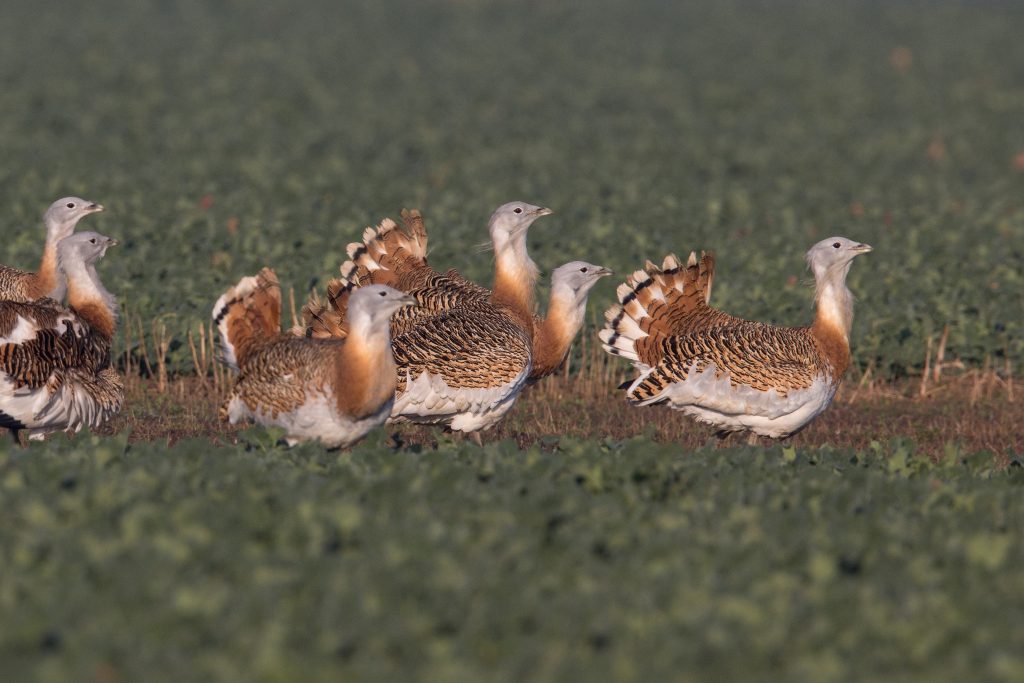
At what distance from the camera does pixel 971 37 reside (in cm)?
4325

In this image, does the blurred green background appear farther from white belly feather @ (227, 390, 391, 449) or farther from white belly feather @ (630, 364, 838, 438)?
white belly feather @ (227, 390, 391, 449)

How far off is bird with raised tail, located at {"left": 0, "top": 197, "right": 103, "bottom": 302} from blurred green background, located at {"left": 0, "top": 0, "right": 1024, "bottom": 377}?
1.81 meters

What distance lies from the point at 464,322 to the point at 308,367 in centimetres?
136

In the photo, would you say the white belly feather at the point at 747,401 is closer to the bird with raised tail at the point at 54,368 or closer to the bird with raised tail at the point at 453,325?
the bird with raised tail at the point at 453,325

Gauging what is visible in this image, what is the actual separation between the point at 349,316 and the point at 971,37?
3921cm

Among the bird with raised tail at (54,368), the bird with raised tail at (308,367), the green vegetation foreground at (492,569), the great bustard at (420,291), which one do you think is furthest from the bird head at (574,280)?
the bird with raised tail at (54,368)

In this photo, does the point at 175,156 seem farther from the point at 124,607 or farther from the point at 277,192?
the point at 124,607

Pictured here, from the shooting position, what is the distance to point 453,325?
29.0 feet

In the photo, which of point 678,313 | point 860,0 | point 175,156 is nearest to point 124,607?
point 678,313

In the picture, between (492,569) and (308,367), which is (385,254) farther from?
(492,569)

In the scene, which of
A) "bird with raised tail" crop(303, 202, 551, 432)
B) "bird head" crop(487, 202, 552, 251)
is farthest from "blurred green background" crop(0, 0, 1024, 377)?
"bird head" crop(487, 202, 552, 251)

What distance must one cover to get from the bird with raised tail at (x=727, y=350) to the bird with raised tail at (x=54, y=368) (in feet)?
10.2

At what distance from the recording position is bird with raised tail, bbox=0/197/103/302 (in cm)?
1020

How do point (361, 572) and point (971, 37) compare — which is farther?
point (971, 37)
